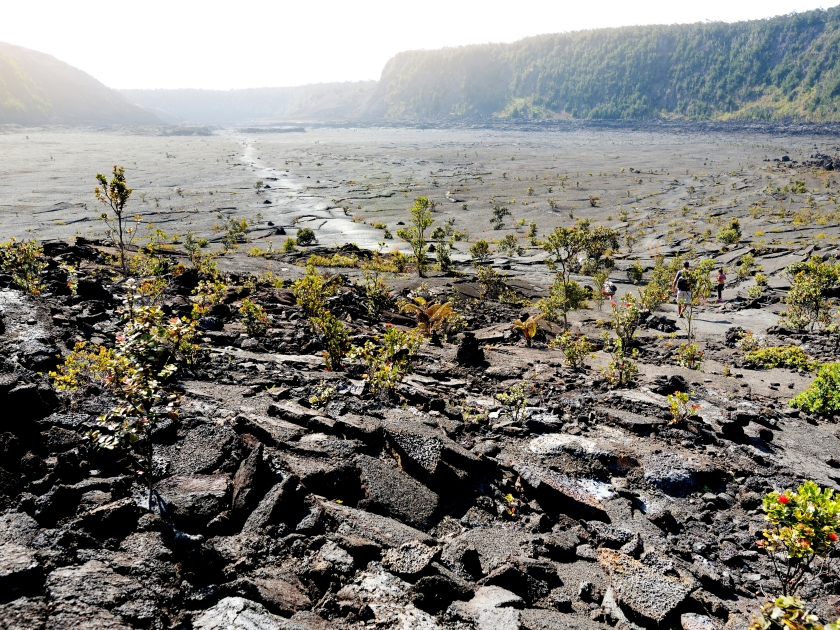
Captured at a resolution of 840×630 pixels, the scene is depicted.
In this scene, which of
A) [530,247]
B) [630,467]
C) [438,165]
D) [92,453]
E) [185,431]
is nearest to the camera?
[92,453]

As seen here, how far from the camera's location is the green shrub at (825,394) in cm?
797

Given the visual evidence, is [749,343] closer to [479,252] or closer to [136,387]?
[136,387]

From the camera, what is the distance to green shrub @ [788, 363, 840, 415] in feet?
26.2

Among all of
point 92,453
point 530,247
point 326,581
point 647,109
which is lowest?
point 530,247

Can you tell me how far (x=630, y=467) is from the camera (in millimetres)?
6035

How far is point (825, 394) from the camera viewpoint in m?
8.05

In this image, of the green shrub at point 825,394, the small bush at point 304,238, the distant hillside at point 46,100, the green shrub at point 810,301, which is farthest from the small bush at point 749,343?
the distant hillside at point 46,100

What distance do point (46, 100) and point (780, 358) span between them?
220m

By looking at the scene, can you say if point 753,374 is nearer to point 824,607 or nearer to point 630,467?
point 630,467

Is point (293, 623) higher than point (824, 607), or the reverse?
point (293, 623)

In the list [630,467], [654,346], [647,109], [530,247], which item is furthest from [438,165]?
[647,109]

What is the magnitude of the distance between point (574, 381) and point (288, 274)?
12550mm

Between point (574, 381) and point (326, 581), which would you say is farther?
point (574, 381)

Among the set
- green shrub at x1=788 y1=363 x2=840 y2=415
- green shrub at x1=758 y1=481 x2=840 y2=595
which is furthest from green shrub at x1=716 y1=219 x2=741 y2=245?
green shrub at x1=758 y1=481 x2=840 y2=595
